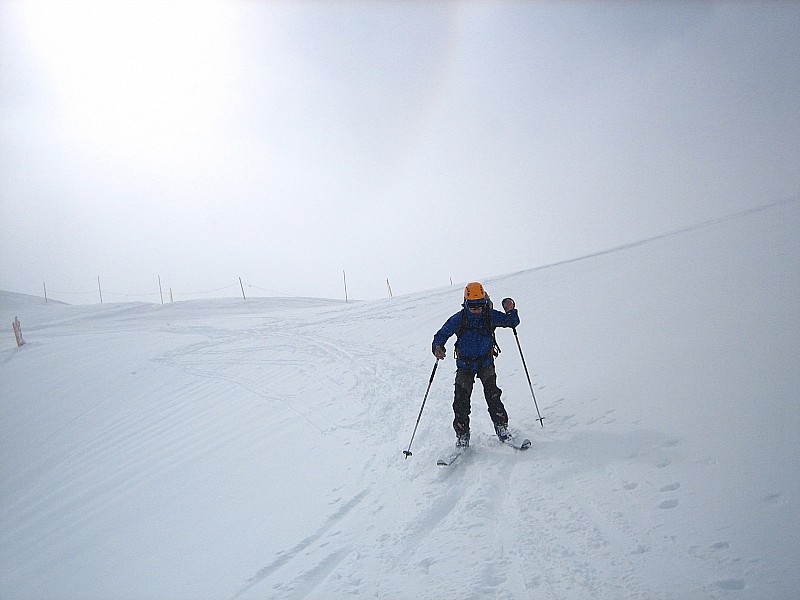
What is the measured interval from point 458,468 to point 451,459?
0.40 ft

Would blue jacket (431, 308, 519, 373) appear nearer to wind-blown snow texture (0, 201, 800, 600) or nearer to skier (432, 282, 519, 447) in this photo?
skier (432, 282, 519, 447)

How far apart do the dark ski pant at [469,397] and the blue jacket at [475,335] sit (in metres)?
0.11

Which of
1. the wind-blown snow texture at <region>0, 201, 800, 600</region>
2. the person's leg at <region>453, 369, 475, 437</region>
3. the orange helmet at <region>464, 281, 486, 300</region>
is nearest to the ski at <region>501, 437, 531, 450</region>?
the wind-blown snow texture at <region>0, 201, 800, 600</region>

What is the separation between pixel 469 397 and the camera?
506 centimetres

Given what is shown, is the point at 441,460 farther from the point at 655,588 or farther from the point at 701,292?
the point at 701,292

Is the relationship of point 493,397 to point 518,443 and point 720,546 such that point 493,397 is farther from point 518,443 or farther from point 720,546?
point 720,546

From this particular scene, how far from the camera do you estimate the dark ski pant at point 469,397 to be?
5066 millimetres

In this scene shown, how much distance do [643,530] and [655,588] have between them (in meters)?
0.55

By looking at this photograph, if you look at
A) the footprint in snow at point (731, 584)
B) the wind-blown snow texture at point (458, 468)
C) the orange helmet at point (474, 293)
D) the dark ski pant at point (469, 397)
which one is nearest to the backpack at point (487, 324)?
the orange helmet at point (474, 293)

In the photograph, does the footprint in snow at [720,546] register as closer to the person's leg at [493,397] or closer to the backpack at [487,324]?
the person's leg at [493,397]

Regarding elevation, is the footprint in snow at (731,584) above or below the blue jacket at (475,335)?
below

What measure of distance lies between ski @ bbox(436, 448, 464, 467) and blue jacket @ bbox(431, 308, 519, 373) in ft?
3.28

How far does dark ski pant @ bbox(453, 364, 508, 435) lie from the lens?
5066 mm

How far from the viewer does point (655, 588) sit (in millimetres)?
2541
